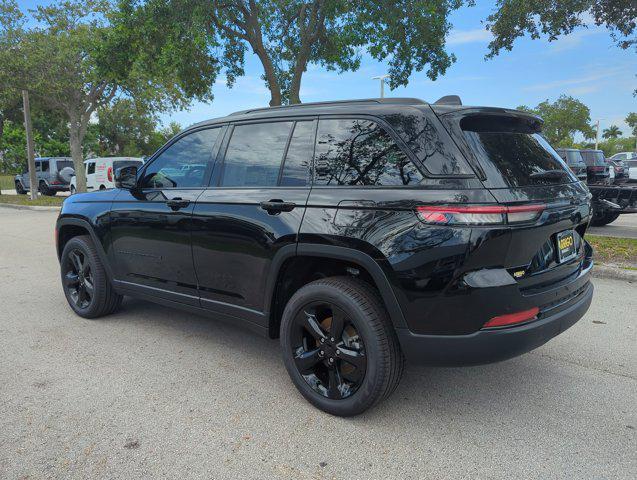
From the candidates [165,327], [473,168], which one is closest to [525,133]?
[473,168]

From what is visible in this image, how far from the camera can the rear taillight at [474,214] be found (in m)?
2.36

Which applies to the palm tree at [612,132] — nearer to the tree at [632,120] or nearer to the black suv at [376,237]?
the tree at [632,120]

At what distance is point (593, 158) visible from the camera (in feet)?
59.5

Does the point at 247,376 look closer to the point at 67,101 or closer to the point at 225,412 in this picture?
the point at 225,412

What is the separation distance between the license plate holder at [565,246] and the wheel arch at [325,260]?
1.00m

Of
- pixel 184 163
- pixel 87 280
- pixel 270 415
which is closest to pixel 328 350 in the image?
pixel 270 415

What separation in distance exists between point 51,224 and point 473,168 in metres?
13.0

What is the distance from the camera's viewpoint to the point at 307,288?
2891mm

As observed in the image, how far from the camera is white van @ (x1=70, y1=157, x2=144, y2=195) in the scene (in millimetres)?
20031

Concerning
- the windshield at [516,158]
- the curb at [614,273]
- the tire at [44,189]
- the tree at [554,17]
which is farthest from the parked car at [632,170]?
the tire at [44,189]

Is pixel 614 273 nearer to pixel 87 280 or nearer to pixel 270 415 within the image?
pixel 270 415

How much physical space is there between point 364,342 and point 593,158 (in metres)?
18.8

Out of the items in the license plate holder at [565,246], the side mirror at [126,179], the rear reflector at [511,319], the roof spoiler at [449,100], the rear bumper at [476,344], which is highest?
the roof spoiler at [449,100]

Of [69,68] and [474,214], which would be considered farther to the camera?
[69,68]
